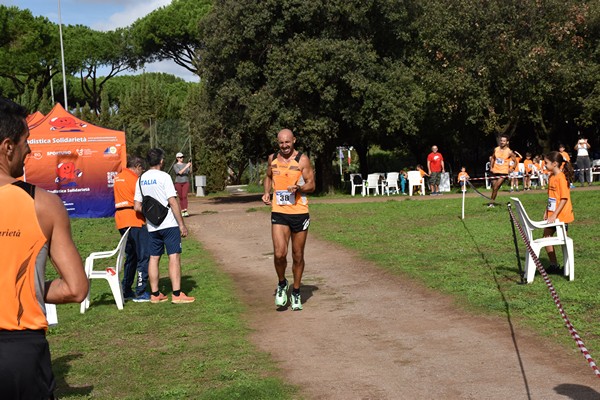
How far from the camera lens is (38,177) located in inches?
939

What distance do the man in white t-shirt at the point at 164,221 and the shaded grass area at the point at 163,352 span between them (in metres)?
0.45

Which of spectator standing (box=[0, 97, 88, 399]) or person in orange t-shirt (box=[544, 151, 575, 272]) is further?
person in orange t-shirt (box=[544, 151, 575, 272])

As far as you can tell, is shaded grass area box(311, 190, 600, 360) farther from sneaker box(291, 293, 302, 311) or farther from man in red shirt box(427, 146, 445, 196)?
man in red shirt box(427, 146, 445, 196)

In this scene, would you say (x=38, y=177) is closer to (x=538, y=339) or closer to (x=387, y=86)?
(x=387, y=86)

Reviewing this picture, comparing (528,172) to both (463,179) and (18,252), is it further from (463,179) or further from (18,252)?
(18,252)

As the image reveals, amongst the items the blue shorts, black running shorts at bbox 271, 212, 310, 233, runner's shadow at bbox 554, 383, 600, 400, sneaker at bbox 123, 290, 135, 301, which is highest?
black running shorts at bbox 271, 212, 310, 233

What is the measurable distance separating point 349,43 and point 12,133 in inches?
1054

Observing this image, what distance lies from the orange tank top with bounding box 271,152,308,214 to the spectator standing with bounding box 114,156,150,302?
1.99 m

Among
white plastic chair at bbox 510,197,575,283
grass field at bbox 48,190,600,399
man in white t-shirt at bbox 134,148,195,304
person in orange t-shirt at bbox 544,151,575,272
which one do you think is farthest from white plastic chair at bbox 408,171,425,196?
man in white t-shirt at bbox 134,148,195,304

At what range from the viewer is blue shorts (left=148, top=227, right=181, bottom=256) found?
31.3 feet

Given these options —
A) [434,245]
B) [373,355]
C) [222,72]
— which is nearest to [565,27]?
[222,72]

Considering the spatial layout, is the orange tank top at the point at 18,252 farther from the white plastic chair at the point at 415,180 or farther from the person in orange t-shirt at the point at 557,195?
the white plastic chair at the point at 415,180

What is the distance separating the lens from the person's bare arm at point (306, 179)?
8780 millimetres

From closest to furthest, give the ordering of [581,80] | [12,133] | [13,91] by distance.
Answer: [12,133] → [581,80] → [13,91]
